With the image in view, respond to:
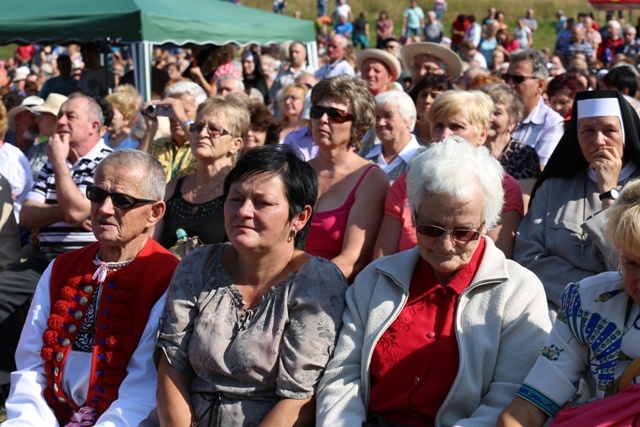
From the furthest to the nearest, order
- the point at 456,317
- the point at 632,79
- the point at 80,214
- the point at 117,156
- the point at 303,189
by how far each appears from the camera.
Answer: the point at 632,79 → the point at 80,214 → the point at 117,156 → the point at 303,189 → the point at 456,317

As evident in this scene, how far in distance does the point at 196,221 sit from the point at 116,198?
1.28m

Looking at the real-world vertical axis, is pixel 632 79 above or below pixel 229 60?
above

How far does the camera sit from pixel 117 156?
12.7ft

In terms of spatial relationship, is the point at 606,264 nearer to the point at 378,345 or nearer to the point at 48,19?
the point at 378,345

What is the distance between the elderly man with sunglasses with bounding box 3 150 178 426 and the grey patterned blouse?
269mm

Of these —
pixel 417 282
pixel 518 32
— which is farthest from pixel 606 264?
pixel 518 32

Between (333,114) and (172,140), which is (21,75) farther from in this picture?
(333,114)

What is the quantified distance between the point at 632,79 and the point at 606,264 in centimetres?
507

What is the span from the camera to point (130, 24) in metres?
11.6

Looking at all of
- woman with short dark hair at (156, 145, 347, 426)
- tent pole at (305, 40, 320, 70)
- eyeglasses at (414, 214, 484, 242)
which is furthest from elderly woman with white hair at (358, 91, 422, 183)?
tent pole at (305, 40, 320, 70)

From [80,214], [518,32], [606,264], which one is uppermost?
[606,264]

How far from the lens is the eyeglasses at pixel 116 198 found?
381 cm

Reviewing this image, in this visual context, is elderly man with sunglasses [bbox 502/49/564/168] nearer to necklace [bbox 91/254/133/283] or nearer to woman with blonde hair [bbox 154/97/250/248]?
woman with blonde hair [bbox 154/97/250/248]

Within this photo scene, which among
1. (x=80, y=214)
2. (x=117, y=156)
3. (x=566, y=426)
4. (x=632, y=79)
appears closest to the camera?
(x=566, y=426)
